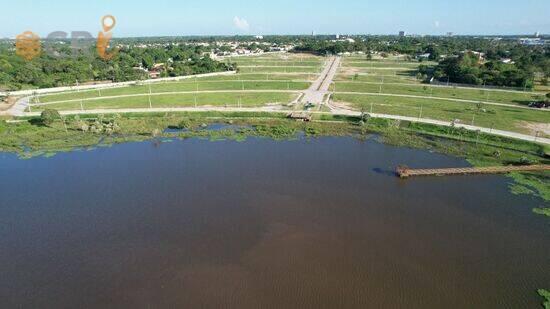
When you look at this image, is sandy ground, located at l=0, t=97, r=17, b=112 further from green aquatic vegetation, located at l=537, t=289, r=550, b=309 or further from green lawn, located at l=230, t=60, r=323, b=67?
green aquatic vegetation, located at l=537, t=289, r=550, b=309

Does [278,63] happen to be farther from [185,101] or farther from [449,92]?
[185,101]

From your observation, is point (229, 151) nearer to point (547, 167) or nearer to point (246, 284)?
point (246, 284)

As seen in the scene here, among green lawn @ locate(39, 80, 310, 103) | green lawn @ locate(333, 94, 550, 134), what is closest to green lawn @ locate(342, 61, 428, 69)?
green lawn @ locate(39, 80, 310, 103)

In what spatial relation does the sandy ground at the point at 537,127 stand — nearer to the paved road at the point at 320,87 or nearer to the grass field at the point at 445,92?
the grass field at the point at 445,92

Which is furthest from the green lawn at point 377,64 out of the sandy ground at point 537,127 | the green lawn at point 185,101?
the sandy ground at point 537,127

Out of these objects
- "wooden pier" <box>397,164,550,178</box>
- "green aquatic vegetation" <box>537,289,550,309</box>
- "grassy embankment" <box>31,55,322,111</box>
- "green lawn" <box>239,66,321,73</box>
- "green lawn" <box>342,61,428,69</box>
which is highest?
"green lawn" <box>342,61,428,69</box>

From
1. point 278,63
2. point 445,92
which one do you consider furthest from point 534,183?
point 278,63
